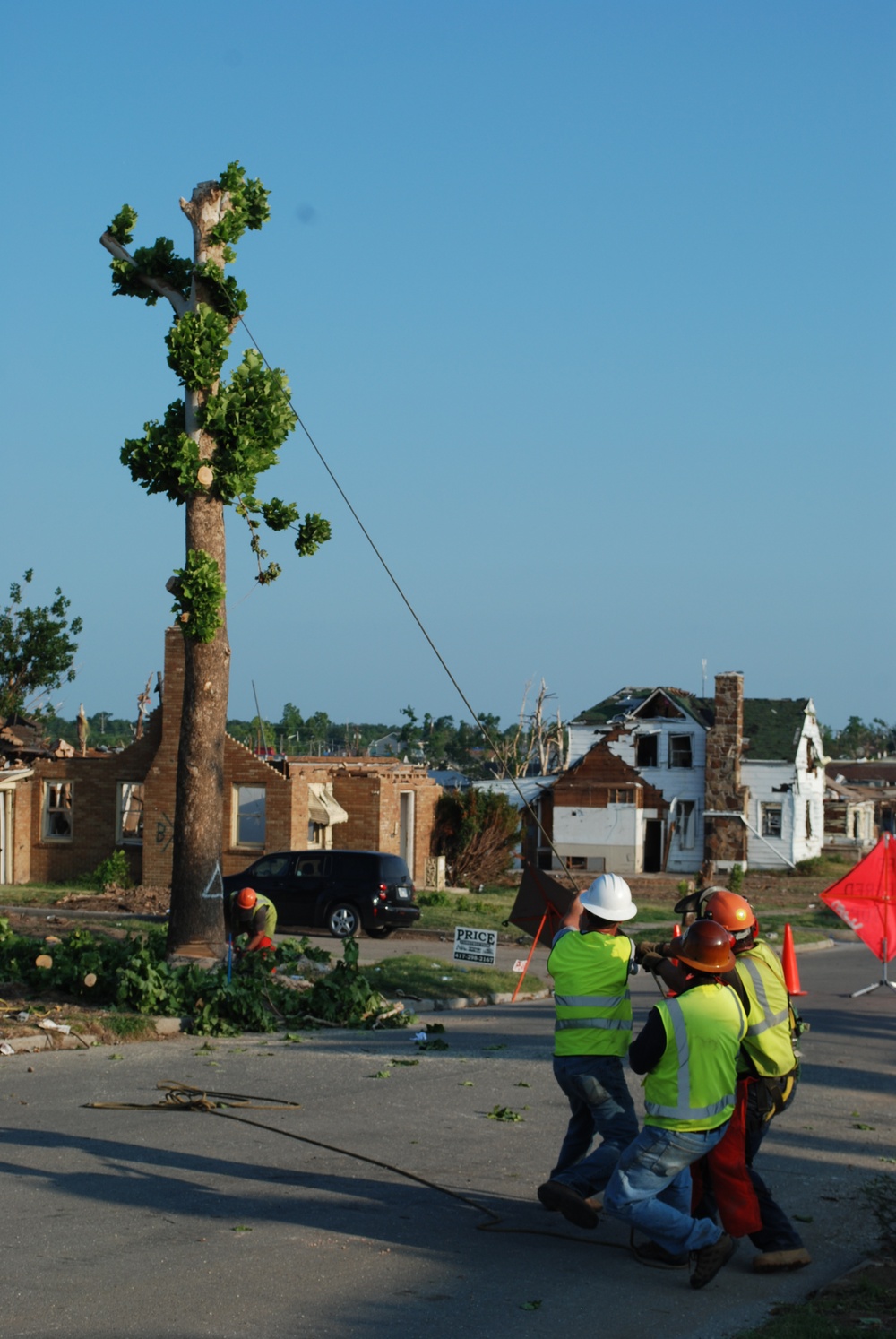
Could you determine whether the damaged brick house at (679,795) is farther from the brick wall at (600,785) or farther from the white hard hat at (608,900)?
the white hard hat at (608,900)

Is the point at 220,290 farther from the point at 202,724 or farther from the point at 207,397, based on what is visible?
the point at 202,724

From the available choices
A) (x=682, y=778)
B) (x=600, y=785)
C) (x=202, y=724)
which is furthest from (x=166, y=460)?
(x=682, y=778)

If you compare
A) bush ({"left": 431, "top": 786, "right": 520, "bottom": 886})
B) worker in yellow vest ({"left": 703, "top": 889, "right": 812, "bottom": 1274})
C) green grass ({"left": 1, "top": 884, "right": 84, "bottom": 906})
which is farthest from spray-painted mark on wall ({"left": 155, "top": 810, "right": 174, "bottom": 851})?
worker in yellow vest ({"left": 703, "top": 889, "right": 812, "bottom": 1274})

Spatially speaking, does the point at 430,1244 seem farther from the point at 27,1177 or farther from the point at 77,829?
the point at 77,829

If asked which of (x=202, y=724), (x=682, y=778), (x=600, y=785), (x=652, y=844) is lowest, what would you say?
(x=652, y=844)

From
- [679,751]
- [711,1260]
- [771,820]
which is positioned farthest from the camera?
[679,751]

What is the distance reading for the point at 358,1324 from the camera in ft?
18.8

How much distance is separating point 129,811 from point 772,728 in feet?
89.9

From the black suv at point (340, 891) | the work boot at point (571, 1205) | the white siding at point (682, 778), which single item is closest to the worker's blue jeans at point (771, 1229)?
the work boot at point (571, 1205)

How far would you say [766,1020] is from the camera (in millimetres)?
6762

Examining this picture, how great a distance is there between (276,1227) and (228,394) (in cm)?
1140

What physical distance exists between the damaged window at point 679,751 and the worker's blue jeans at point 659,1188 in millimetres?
44282

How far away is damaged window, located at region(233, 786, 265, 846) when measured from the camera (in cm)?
3209

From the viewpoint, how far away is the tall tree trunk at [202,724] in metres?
16.5
